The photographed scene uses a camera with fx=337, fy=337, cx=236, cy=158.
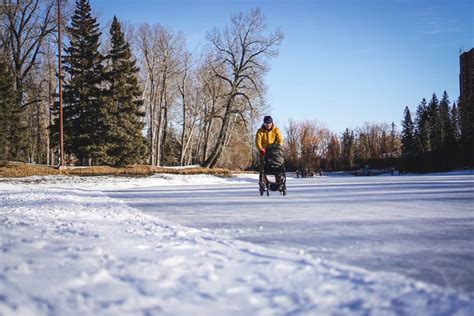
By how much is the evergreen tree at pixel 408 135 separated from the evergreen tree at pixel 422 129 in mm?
1474

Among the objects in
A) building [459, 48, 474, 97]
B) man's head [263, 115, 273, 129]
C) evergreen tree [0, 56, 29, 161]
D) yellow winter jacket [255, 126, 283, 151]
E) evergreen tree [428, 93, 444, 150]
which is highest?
building [459, 48, 474, 97]

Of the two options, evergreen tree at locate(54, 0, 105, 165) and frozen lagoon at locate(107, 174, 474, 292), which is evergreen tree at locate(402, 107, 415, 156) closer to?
evergreen tree at locate(54, 0, 105, 165)

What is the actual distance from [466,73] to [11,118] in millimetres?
117175

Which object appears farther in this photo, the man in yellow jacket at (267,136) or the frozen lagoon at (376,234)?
the man in yellow jacket at (267,136)

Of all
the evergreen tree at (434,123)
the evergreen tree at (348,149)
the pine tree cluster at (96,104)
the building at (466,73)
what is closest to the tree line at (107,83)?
the pine tree cluster at (96,104)

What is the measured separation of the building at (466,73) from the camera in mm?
99312

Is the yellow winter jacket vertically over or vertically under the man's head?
under

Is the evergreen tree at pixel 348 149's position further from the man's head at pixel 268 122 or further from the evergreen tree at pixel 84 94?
the man's head at pixel 268 122

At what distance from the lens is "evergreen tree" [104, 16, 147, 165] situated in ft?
91.2

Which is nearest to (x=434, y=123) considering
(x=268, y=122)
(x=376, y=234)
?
(x=268, y=122)

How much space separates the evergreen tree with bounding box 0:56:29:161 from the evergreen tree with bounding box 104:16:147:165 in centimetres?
765

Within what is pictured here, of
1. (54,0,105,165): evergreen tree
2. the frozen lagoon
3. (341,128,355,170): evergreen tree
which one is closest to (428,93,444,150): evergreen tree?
(341,128,355,170): evergreen tree

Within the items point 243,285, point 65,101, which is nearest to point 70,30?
point 65,101

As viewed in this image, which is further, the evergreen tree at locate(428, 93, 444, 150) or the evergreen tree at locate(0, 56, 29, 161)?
the evergreen tree at locate(428, 93, 444, 150)
